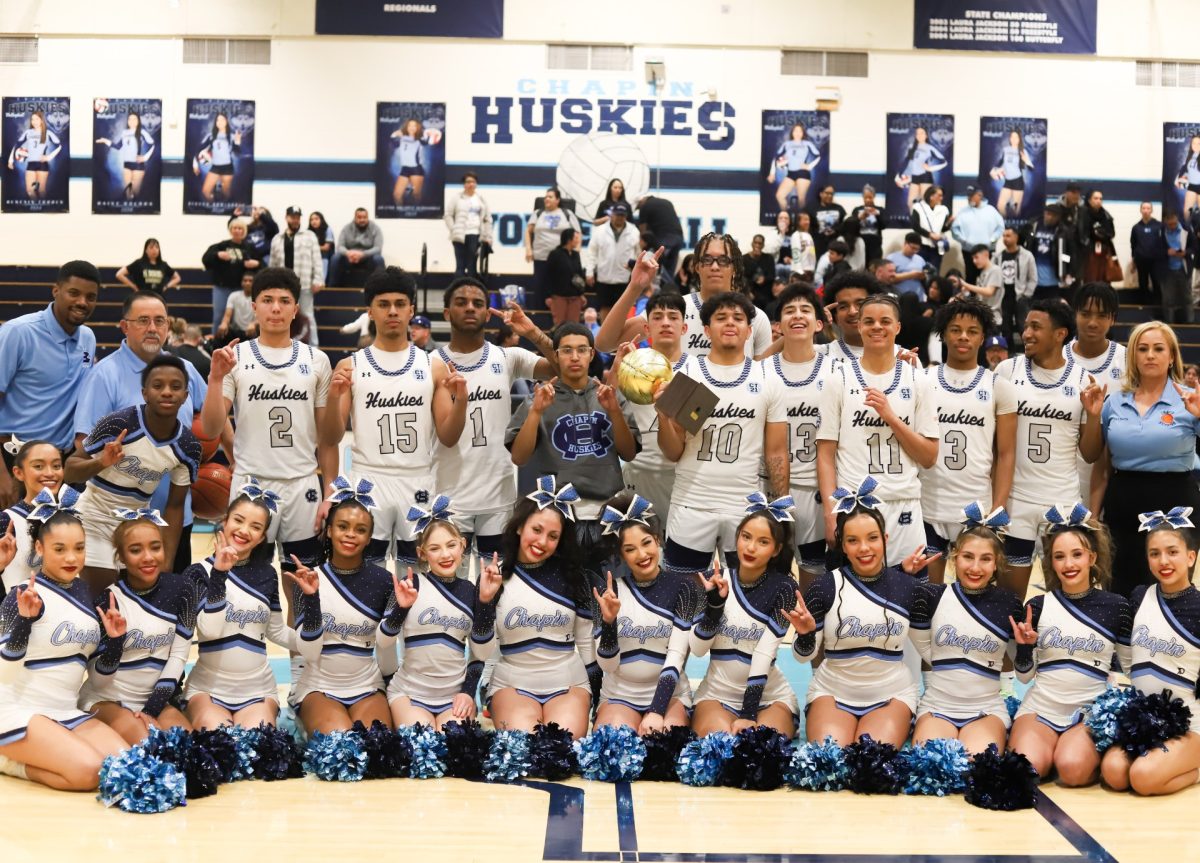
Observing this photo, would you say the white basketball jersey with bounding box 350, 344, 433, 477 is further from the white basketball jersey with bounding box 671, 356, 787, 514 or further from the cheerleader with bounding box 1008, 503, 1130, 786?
the cheerleader with bounding box 1008, 503, 1130, 786

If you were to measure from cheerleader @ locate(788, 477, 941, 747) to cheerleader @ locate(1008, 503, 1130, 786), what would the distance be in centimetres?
46

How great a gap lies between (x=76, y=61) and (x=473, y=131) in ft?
19.4

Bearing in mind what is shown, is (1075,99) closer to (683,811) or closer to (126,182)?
(126,182)

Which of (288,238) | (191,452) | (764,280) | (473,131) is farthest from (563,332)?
(473,131)

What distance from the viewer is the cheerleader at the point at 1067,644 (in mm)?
5633

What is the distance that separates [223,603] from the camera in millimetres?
5688

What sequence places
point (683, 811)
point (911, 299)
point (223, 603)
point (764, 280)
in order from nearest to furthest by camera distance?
point (683, 811) → point (223, 603) → point (911, 299) → point (764, 280)

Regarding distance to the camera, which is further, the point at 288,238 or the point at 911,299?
the point at 288,238

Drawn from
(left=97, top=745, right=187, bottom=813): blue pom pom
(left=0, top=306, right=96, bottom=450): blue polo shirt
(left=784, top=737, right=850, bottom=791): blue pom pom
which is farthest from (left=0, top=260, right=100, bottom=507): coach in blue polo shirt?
(left=784, top=737, right=850, bottom=791): blue pom pom

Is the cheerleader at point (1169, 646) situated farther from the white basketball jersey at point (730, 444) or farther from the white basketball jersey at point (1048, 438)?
the white basketball jersey at point (730, 444)

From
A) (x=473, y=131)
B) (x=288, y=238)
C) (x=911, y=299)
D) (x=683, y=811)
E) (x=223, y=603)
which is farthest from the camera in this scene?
(x=473, y=131)

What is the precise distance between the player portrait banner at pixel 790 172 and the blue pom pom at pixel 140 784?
1578cm

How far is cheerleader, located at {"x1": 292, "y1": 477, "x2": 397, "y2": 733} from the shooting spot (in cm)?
575

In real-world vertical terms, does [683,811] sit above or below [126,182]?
below
